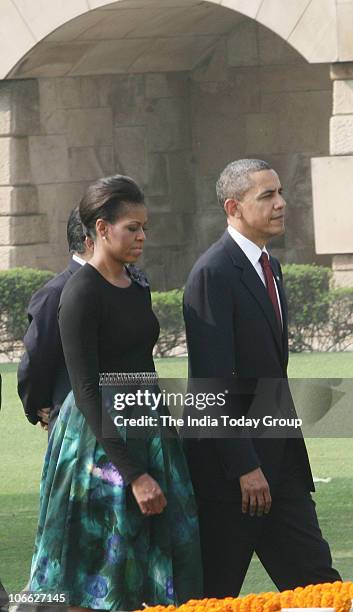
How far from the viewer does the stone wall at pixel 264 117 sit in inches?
800

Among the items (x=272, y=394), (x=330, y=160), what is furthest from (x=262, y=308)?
(x=330, y=160)

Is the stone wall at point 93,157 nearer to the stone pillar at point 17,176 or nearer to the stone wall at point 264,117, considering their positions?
the stone pillar at point 17,176

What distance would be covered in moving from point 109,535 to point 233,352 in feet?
2.33

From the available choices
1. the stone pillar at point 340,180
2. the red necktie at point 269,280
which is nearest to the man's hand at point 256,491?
the red necktie at point 269,280

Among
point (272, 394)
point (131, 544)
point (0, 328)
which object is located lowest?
point (0, 328)

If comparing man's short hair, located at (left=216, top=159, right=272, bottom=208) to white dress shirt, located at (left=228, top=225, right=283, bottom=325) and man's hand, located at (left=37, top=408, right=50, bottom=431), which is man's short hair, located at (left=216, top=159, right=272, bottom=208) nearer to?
white dress shirt, located at (left=228, top=225, right=283, bottom=325)

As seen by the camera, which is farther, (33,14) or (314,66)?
(314,66)

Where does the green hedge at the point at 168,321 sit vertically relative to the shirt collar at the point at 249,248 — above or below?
below

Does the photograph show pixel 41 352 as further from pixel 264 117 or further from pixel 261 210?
pixel 264 117

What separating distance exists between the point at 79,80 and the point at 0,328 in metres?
3.82

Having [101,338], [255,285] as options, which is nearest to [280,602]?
[101,338]

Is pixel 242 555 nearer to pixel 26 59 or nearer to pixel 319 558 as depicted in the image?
pixel 319 558

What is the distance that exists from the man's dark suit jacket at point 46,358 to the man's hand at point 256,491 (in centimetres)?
94

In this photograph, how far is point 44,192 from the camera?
18781mm
